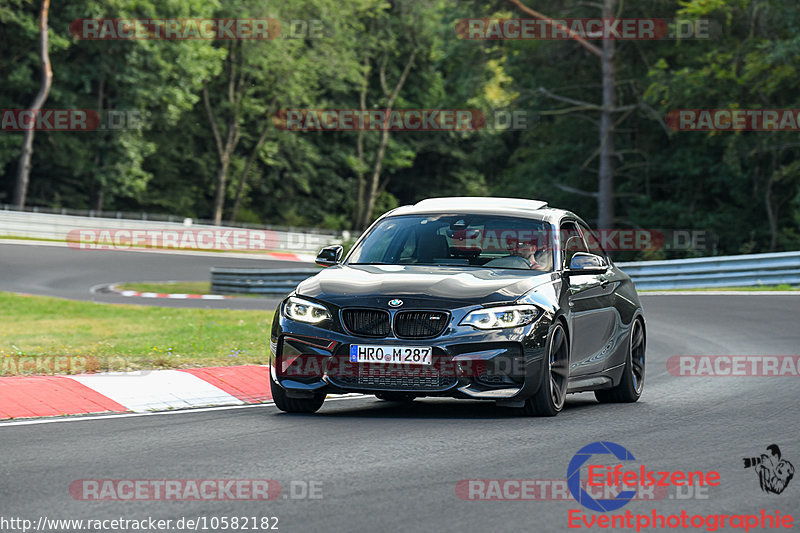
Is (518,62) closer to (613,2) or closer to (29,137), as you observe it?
(613,2)

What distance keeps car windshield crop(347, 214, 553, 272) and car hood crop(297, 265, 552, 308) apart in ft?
0.97

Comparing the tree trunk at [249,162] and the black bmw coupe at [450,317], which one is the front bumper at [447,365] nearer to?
the black bmw coupe at [450,317]

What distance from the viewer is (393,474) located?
695 cm

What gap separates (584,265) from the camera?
1012 centimetres

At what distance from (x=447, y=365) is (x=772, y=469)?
2518 mm

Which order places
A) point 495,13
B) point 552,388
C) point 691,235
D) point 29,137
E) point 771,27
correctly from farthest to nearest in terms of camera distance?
point 29,137 < point 495,13 < point 691,235 < point 771,27 < point 552,388

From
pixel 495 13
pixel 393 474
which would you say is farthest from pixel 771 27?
pixel 393 474

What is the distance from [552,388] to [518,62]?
39.3 meters

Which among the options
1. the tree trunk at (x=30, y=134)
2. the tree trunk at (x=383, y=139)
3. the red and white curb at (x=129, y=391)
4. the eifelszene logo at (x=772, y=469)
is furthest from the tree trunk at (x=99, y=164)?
the eifelszene logo at (x=772, y=469)

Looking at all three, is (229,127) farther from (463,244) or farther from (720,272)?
(463,244)

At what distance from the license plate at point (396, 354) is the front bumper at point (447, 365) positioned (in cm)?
3

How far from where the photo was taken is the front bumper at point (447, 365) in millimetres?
9031

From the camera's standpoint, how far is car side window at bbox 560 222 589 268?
35.5 feet

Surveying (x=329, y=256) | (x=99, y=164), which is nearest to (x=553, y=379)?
(x=329, y=256)
